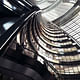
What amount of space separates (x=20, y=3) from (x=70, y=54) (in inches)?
721

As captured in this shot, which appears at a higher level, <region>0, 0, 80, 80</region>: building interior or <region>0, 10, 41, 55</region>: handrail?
<region>0, 10, 41, 55</region>: handrail

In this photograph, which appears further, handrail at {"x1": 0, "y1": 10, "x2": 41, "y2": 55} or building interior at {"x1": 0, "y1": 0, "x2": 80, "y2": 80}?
building interior at {"x1": 0, "y1": 0, "x2": 80, "y2": 80}

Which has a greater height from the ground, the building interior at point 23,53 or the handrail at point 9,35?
the handrail at point 9,35

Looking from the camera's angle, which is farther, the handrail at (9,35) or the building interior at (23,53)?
the building interior at (23,53)

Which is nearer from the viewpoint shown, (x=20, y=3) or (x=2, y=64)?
(x=2, y=64)

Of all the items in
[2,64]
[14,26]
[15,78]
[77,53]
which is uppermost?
[14,26]

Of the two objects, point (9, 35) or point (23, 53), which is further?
point (23, 53)

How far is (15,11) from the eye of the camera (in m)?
19.5

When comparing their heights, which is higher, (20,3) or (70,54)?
(20,3)

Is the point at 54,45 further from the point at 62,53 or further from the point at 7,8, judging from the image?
the point at 7,8

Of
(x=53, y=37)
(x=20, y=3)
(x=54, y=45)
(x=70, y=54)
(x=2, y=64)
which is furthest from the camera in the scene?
(x=53, y=37)

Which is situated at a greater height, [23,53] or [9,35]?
[9,35]

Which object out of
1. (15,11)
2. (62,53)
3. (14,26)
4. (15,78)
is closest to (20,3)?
(15,11)

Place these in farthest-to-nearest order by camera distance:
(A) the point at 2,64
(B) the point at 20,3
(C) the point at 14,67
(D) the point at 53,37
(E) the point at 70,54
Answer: (D) the point at 53,37 → (E) the point at 70,54 → (B) the point at 20,3 → (C) the point at 14,67 → (A) the point at 2,64
